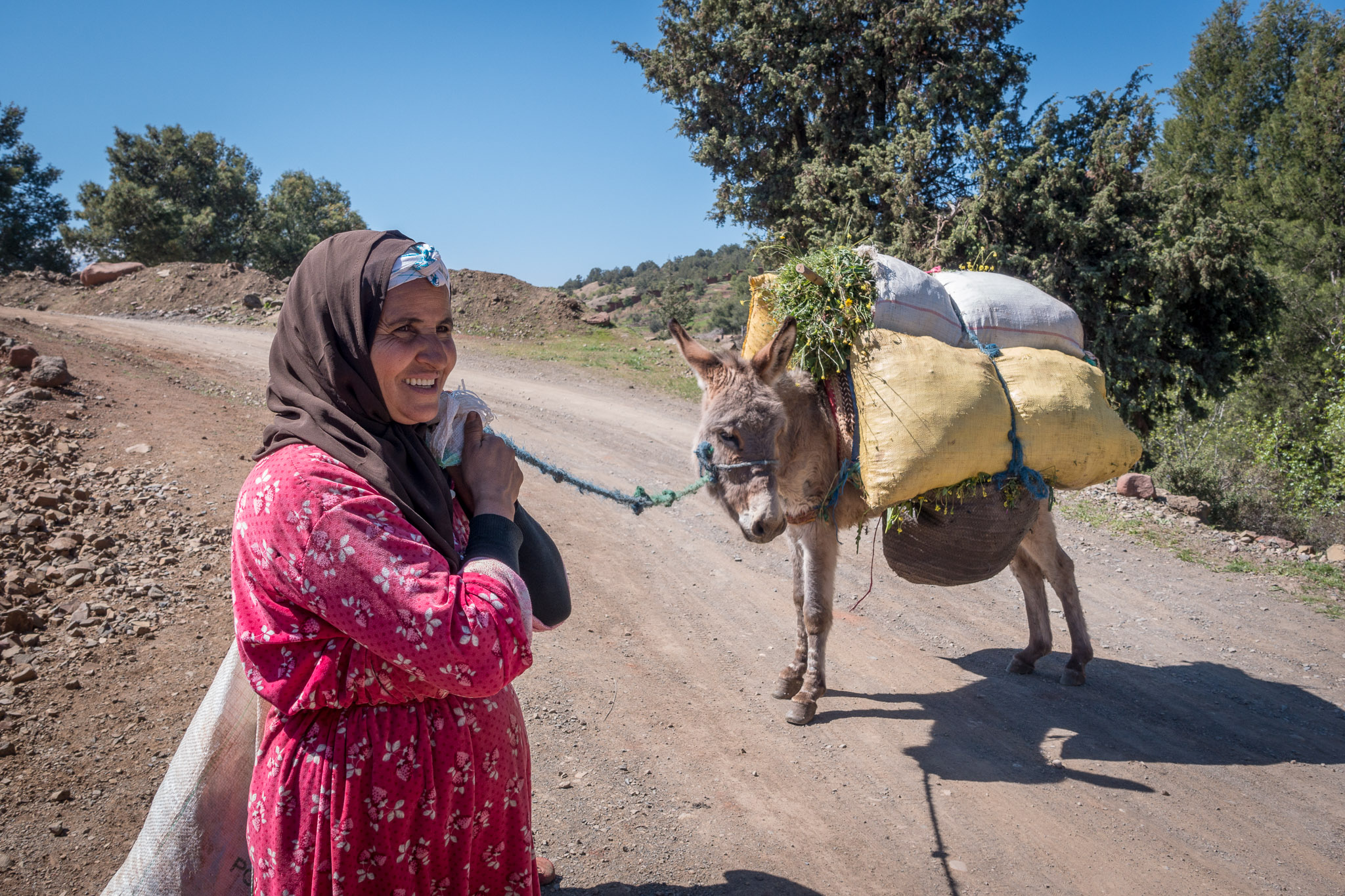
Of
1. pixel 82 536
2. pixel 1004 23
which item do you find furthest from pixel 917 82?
pixel 82 536

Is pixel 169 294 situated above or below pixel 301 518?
Result: above

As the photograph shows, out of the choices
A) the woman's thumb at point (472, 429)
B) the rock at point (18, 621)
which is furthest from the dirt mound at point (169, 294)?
the woman's thumb at point (472, 429)

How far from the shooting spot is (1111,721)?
4.89 metres

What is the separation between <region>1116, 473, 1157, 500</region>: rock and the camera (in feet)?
30.2

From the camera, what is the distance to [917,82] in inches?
595

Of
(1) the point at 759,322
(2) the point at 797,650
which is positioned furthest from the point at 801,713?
(1) the point at 759,322

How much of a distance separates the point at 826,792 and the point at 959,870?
0.77 m

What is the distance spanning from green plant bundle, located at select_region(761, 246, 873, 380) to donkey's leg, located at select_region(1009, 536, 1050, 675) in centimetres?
241

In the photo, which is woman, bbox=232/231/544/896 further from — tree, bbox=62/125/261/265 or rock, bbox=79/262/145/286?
tree, bbox=62/125/261/265

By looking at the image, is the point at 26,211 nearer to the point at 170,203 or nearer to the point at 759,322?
the point at 170,203

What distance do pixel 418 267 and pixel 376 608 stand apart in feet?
2.84

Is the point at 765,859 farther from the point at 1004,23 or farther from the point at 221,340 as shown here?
the point at 1004,23

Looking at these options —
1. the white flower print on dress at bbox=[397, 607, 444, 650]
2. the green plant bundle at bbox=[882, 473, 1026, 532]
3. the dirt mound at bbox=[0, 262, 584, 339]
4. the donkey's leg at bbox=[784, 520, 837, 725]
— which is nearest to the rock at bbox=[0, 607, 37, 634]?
the white flower print on dress at bbox=[397, 607, 444, 650]

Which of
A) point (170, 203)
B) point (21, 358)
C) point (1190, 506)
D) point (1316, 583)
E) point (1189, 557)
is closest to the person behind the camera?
point (1316, 583)
